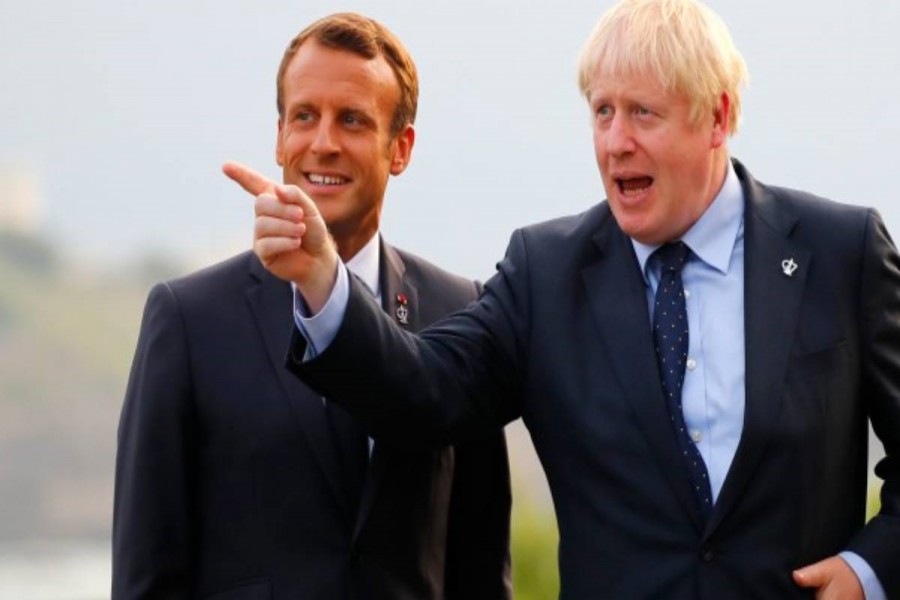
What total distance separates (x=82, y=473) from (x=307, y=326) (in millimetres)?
Result: 18637

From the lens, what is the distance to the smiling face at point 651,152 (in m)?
3.63

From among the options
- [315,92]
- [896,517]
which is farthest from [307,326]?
[896,517]

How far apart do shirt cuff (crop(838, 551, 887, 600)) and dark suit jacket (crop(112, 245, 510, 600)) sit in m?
0.72

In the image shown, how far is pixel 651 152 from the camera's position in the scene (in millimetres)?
3633

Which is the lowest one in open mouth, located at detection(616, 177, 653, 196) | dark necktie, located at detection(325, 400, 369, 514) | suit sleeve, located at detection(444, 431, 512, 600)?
suit sleeve, located at detection(444, 431, 512, 600)

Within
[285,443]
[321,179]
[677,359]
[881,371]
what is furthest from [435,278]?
[881,371]

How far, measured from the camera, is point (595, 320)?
12.3 feet

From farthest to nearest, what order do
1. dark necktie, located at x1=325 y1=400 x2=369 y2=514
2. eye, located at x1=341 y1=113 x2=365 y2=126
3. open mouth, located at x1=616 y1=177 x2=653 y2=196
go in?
eye, located at x1=341 y1=113 x2=365 y2=126
dark necktie, located at x1=325 y1=400 x2=369 y2=514
open mouth, located at x1=616 y1=177 x2=653 y2=196

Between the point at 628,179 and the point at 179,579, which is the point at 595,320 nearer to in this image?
the point at 628,179

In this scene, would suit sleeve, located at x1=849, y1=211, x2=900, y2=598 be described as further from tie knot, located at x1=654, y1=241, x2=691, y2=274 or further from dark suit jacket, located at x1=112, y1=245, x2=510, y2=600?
dark suit jacket, located at x1=112, y1=245, x2=510, y2=600

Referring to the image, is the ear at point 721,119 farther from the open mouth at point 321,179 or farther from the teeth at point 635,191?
the open mouth at point 321,179

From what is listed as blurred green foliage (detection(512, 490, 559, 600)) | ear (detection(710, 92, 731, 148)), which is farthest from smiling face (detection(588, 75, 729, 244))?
blurred green foliage (detection(512, 490, 559, 600))

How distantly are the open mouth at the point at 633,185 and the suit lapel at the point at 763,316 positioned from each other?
21 cm

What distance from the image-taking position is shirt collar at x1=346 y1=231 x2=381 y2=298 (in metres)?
3.95
